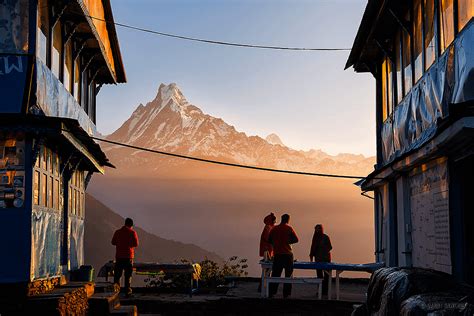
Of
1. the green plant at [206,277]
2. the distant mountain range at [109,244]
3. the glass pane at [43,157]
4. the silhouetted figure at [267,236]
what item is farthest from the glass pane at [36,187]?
the distant mountain range at [109,244]

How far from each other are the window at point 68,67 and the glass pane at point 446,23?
877 centimetres

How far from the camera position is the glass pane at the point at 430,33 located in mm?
14688

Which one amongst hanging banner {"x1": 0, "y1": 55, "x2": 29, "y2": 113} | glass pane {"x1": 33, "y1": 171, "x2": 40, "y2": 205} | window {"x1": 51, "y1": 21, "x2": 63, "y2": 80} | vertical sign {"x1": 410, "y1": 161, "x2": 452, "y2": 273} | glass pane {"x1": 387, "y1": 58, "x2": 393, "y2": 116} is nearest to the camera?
hanging banner {"x1": 0, "y1": 55, "x2": 29, "y2": 113}

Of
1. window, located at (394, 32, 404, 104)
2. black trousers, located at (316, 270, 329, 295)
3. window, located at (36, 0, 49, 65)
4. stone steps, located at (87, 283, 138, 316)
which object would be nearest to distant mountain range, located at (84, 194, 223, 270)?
black trousers, located at (316, 270, 329, 295)

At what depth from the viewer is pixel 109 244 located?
134750 millimetres

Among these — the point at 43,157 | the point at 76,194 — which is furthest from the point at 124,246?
the point at 43,157

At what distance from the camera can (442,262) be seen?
14.1 metres

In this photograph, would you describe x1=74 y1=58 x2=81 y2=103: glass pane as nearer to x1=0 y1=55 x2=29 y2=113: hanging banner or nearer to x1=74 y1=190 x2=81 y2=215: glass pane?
x1=74 y1=190 x2=81 y2=215: glass pane

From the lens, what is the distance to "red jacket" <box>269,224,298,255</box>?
19.4 metres

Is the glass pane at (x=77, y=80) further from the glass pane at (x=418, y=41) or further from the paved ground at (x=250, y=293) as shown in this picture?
the glass pane at (x=418, y=41)

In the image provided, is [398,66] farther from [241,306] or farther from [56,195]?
[56,195]

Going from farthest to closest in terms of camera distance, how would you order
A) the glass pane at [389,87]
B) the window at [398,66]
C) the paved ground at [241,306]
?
the glass pane at [389,87]
the window at [398,66]
the paved ground at [241,306]

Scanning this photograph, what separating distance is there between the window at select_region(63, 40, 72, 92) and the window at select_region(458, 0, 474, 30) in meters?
9.50

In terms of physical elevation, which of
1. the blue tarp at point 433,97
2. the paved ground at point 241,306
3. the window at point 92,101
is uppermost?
the window at point 92,101
